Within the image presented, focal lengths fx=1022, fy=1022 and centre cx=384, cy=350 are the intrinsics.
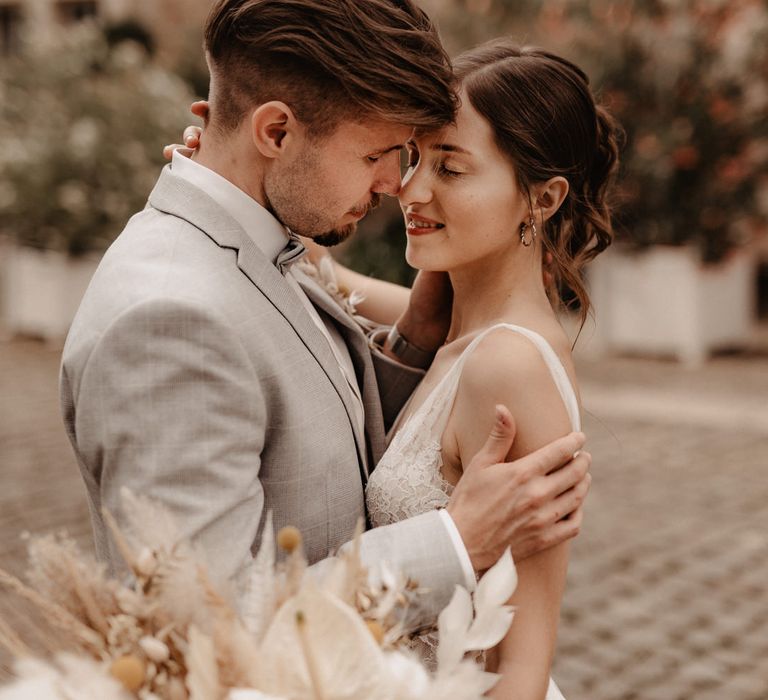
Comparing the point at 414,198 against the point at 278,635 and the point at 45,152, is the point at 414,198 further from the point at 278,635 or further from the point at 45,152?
the point at 45,152

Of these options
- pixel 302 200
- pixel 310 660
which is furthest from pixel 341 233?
pixel 310 660

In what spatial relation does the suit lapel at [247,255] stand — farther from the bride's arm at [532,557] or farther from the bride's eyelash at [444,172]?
the bride's eyelash at [444,172]

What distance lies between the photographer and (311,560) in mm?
1839

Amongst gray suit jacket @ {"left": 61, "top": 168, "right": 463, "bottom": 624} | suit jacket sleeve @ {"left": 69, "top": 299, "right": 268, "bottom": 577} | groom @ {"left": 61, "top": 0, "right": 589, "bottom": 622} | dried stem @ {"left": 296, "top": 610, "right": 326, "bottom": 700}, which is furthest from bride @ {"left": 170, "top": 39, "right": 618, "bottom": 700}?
dried stem @ {"left": 296, "top": 610, "right": 326, "bottom": 700}

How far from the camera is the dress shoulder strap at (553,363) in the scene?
2.04m

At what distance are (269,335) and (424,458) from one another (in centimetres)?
51

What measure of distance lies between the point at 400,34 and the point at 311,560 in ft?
3.21

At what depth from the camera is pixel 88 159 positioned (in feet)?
38.5

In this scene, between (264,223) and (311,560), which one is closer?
(311,560)

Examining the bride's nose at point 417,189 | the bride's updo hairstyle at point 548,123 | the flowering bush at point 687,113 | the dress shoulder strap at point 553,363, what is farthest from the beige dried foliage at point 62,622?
the flowering bush at point 687,113

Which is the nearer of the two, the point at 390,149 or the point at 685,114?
the point at 390,149

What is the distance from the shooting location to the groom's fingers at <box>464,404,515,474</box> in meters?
1.86

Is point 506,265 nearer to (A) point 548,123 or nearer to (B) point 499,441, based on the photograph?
(A) point 548,123

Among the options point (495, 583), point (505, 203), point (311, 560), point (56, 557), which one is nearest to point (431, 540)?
point (311, 560)
